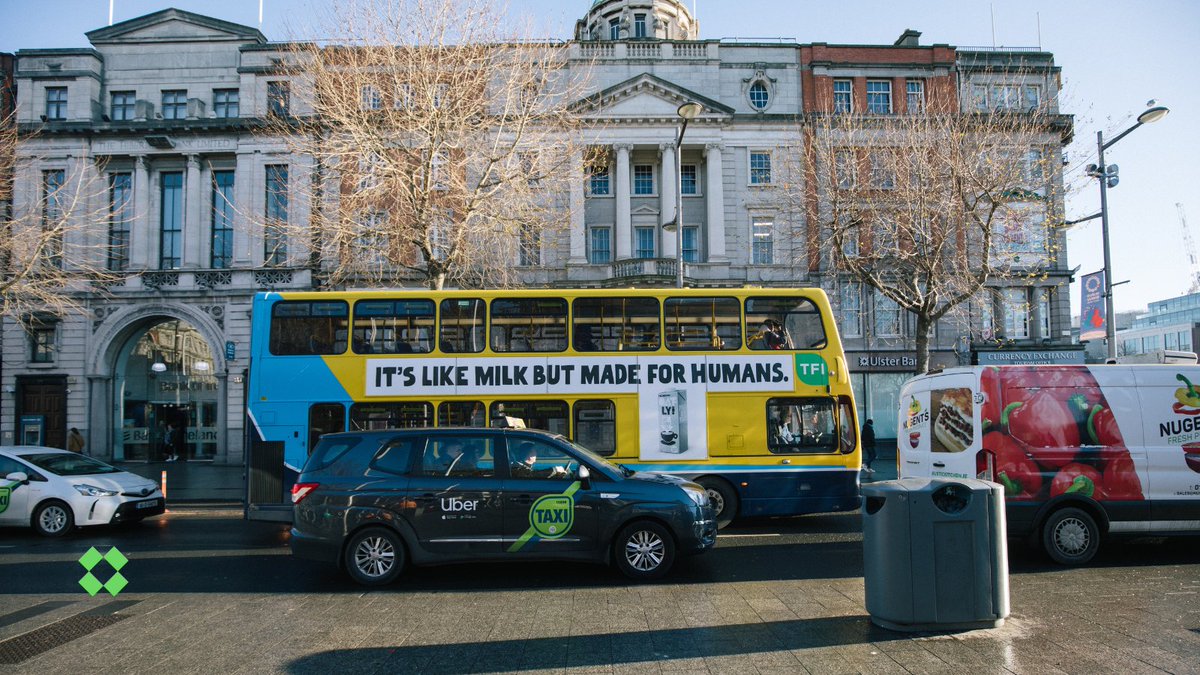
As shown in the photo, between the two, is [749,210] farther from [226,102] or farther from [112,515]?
[112,515]

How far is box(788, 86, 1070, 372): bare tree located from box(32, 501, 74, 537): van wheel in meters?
17.4

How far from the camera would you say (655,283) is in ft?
97.3

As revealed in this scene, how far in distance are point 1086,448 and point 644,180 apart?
84.3 feet

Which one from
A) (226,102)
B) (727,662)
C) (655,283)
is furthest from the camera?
(226,102)

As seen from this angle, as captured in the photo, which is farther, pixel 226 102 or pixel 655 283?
pixel 226 102

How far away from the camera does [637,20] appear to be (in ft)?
141

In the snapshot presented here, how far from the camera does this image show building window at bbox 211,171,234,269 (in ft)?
104

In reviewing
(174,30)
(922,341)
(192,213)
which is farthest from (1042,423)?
(174,30)

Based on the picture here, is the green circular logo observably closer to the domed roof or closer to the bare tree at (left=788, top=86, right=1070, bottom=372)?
the bare tree at (left=788, top=86, right=1070, bottom=372)

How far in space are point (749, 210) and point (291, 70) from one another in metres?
18.4

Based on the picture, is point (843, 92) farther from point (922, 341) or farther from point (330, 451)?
point (330, 451)

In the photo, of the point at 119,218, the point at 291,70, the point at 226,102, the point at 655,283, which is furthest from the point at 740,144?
the point at 119,218

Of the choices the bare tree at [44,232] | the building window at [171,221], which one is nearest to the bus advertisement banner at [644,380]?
the bare tree at [44,232]

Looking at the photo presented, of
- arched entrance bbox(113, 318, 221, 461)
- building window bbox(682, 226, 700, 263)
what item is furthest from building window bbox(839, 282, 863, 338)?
arched entrance bbox(113, 318, 221, 461)
